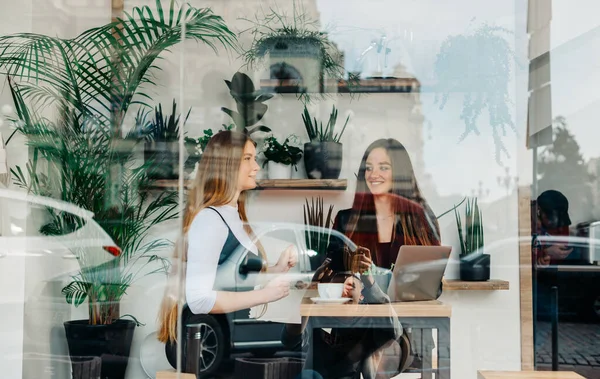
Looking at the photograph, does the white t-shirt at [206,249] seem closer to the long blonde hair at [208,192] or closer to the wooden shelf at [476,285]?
the long blonde hair at [208,192]

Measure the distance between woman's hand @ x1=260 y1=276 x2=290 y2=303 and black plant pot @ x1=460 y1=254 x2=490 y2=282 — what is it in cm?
104

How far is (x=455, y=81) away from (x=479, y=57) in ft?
0.67

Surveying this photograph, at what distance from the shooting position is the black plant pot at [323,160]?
4.75m

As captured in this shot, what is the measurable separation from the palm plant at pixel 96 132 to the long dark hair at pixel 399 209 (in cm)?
112

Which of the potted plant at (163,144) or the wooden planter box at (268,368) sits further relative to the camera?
the potted plant at (163,144)


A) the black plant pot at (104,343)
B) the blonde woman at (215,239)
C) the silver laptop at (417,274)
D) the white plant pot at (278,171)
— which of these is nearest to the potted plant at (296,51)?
the white plant pot at (278,171)

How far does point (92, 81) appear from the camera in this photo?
4.73 m

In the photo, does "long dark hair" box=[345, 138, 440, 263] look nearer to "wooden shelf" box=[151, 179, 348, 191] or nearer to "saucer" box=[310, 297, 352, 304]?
"wooden shelf" box=[151, 179, 348, 191]

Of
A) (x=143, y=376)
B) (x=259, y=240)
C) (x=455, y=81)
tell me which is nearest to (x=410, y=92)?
(x=455, y=81)

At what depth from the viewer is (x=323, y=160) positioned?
188 inches

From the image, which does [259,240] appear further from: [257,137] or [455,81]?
[455,81]

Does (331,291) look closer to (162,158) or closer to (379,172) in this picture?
(379,172)

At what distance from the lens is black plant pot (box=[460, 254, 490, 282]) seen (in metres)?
4.58

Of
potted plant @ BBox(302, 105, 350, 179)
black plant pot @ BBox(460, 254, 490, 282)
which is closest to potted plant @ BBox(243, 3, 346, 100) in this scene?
potted plant @ BBox(302, 105, 350, 179)
